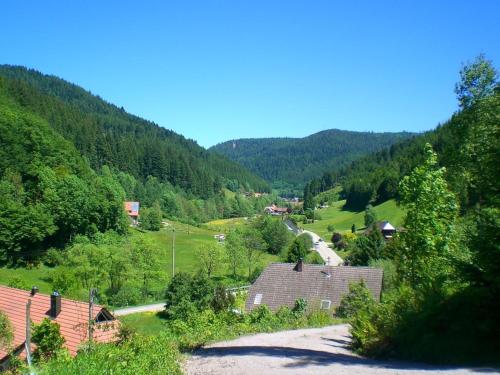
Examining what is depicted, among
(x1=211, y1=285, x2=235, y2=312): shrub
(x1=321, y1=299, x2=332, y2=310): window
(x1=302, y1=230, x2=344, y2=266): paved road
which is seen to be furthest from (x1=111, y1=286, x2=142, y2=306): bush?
(x1=302, y1=230, x2=344, y2=266): paved road

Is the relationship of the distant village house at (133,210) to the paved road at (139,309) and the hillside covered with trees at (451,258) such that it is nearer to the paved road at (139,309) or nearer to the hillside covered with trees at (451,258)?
the paved road at (139,309)

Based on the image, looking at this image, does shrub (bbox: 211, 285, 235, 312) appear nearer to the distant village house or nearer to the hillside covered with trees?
the hillside covered with trees

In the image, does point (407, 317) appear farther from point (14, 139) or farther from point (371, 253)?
point (14, 139)

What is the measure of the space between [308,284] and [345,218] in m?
97.4

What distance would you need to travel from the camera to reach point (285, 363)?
392 inches

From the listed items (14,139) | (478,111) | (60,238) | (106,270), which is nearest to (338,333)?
(478,111)

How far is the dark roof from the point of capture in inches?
1247

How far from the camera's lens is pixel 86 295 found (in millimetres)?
37188

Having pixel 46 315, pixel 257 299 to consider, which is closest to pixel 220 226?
pixel 257 299

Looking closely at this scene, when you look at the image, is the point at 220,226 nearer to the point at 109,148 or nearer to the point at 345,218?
the point at 345,218

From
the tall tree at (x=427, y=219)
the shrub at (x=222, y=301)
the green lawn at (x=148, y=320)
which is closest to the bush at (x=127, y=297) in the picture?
the green lawn at (x=148, y=320)

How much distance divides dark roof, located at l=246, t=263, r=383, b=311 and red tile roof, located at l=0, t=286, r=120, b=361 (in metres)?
13.7

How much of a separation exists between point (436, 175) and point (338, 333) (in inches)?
247

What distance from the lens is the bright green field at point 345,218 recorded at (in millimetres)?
101925
